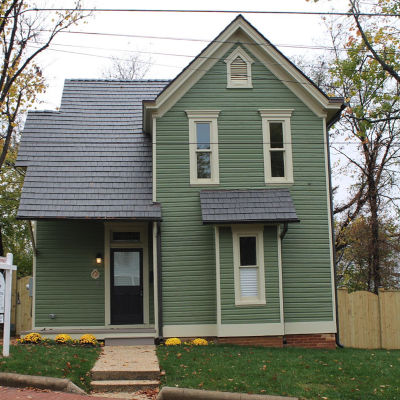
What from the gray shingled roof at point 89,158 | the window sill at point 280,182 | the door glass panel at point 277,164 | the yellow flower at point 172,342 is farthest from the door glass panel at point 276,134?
the yellow flower at point 172,342

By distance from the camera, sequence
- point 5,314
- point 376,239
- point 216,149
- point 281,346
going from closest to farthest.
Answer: point 5,314 → point 281,346 → point 216,149 → point 376,239

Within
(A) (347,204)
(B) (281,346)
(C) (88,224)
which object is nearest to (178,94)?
(C) (88,224)

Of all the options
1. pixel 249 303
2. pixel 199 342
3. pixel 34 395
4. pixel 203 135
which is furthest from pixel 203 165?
pixel 34 395

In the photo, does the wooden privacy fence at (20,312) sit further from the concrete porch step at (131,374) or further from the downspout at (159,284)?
the concrete porch step at (131,374)

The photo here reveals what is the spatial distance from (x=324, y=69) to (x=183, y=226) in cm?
1930

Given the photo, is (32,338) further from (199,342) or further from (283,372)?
(283,372)

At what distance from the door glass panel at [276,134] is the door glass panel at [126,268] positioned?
5.14 metres

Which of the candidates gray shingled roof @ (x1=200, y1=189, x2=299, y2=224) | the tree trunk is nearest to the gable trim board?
gray shingled roof @ (x1=200, y1=189, x2=299, y2=224)

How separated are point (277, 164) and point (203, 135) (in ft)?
7.40

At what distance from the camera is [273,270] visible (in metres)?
14.5

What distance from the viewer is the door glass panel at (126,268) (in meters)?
16.1

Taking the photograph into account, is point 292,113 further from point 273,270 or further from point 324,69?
point 324,69

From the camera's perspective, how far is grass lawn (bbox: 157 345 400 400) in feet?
30.3

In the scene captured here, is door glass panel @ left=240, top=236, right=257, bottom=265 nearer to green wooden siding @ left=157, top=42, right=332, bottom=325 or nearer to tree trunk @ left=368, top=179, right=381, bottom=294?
green wooden siding @ left=157, top=42, right=332, bottom=325
